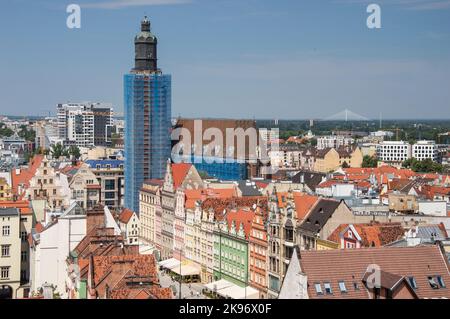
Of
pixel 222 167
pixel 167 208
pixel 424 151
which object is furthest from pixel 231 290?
pixel 424 151

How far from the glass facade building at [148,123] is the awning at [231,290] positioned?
2355cm

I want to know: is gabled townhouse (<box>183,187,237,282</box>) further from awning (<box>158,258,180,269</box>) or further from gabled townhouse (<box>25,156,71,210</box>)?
gabled townhouse (<box>25,156,71,210</box>)

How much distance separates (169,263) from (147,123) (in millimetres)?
18912

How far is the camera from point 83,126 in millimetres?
98875

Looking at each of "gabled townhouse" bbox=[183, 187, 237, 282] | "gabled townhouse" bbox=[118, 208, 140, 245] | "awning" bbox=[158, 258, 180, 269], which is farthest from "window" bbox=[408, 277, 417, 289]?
"gabled townhouse" bbox=[118, 208, 140, 245]

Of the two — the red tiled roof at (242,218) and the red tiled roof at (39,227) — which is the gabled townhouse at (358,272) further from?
the red tiled roof at (242,218)

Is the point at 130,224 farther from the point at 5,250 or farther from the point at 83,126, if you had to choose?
the point at 83,126

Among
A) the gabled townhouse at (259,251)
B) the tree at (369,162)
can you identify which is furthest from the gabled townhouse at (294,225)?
the tree at (369,162)

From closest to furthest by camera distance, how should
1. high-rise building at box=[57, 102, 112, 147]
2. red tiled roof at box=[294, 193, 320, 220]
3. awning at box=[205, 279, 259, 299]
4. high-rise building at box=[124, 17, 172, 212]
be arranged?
red tiled roof at box=[294, 193, 320, 220], awning at box=[205, 279, 259, 299], high-rise building at box=[124, 17, 172, 212], high-rise building at box=[57, 102, 112, 147]

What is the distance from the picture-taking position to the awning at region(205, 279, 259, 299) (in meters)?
24.7

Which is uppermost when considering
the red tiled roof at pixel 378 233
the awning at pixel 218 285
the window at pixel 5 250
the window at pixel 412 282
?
the red tiled roof at pixel 378 233

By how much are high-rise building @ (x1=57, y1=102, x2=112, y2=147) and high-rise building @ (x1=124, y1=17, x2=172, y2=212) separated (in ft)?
151

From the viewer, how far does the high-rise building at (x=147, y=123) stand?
50597mm
